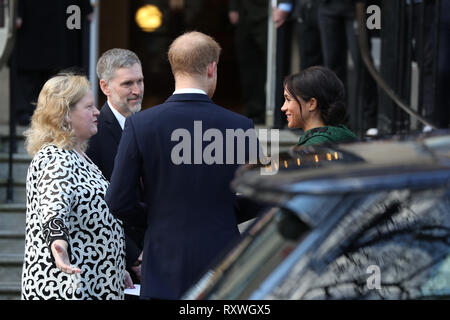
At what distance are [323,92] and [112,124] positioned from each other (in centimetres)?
106

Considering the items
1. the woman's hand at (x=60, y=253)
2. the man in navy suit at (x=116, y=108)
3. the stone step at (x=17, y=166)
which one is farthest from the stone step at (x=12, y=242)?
the woman's hand at (x=60, y=253)

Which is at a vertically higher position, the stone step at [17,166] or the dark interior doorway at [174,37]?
the dark interior doorway at [174,37]

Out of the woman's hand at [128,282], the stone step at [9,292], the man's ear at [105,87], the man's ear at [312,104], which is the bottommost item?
the stone step at [9,292]

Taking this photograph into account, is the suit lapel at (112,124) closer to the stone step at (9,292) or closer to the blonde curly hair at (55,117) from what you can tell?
the blonde curly hair at (55,117)

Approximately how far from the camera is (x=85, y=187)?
3764mm

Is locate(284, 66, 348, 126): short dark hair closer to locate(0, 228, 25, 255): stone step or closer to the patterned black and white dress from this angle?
the patterned black and white dress

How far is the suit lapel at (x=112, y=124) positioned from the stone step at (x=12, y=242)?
225 centimetres

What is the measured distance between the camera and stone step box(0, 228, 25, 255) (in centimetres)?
634

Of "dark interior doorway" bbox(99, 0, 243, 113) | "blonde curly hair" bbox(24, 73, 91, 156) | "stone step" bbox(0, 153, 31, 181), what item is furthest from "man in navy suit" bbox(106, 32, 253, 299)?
"dark interior doorway" bbox(99, 0, 243, 113)

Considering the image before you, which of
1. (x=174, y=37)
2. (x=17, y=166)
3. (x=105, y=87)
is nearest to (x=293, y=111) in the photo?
(x=105, y=87)

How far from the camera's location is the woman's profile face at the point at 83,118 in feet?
12.7
